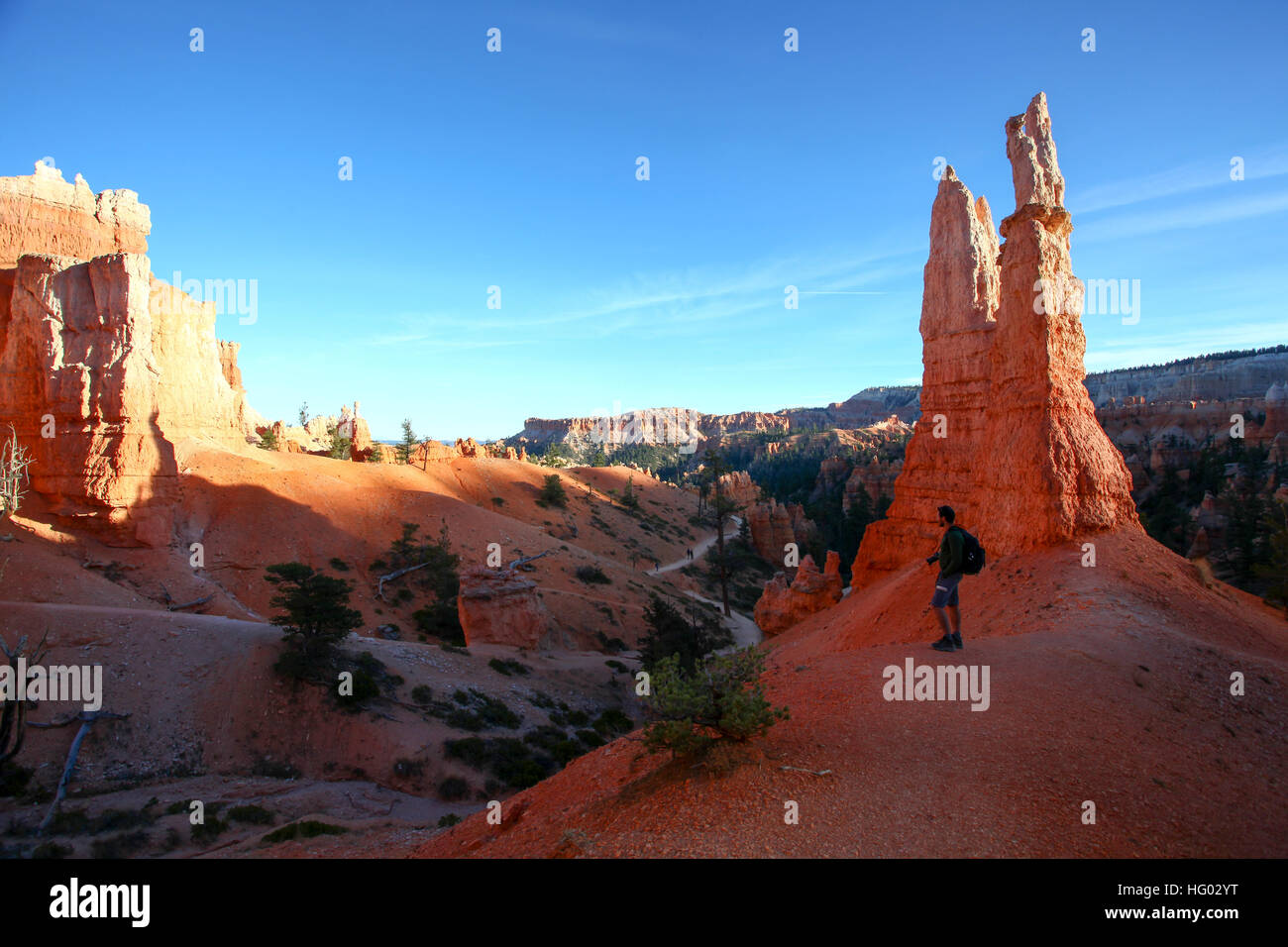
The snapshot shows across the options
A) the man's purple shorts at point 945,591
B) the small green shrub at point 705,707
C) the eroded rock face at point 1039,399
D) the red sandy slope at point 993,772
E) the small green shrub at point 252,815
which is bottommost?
the small green shrub at point 252,815

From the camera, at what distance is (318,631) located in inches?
683

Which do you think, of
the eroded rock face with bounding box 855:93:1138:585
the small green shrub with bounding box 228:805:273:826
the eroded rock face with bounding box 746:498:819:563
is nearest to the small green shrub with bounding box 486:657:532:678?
the small green shrub with bounding box 228:805:273:826

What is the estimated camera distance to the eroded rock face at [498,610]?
24953 mm

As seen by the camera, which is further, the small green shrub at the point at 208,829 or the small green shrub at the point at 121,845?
the small green shrub at the point at 208,829

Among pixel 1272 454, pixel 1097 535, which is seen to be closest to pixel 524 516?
pixel 1097 535

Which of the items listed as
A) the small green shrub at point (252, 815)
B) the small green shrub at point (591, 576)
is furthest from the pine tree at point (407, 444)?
the small green shrub at point (252, 815)

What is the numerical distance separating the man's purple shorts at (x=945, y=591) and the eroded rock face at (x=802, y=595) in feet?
55.1

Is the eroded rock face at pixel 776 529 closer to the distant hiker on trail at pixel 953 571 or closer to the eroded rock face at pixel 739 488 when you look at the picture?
the eroded rock face at pixel 739 488

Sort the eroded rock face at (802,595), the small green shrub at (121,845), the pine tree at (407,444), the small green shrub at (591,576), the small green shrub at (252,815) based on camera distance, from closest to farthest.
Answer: the small green shrub at (121,845) → the small green shrub at (252,815) → the eroded rock face at (802,595) → the small green shrub at (591,576) → the pine tree at (407,444)

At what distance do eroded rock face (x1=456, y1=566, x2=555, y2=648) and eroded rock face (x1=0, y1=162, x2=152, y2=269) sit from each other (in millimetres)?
20778

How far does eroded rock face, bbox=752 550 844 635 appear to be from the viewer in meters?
24.9

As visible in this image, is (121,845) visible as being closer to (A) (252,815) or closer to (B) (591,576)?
(A) (252,815)

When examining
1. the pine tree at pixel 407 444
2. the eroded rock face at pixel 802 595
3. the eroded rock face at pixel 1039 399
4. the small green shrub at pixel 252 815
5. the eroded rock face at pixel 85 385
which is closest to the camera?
the small green shrub at pixel 252 815

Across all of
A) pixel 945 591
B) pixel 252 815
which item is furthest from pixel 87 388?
pixel 945 591
